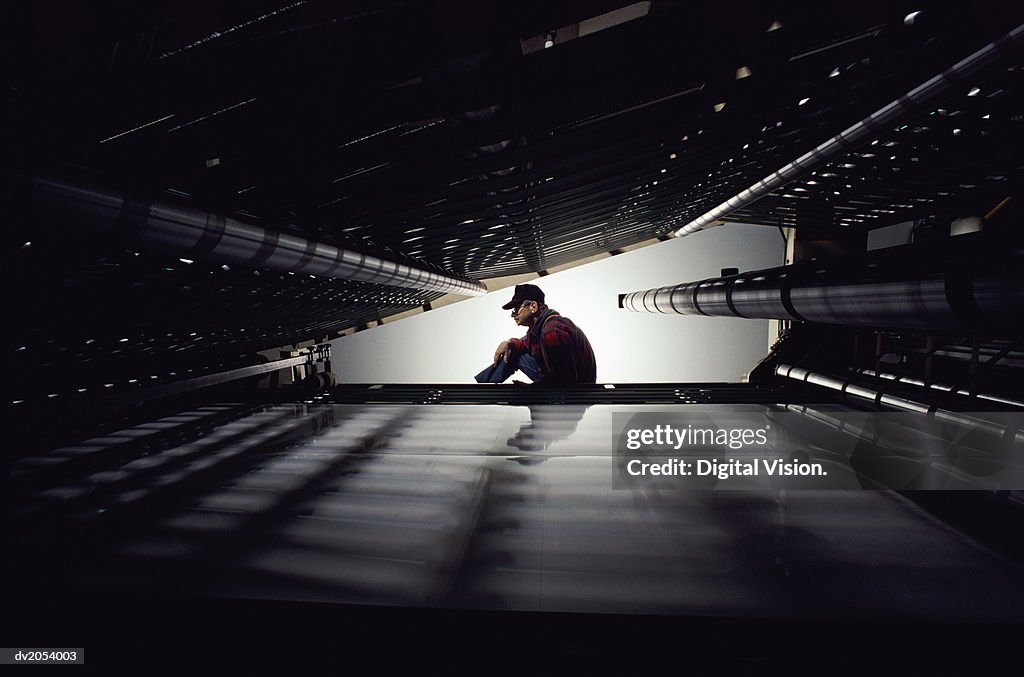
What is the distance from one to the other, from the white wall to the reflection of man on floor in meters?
4.08

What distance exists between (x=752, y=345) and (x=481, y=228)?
6.89m

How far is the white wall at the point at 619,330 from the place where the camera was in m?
7.40

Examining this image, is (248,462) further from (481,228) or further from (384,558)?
(481,228)

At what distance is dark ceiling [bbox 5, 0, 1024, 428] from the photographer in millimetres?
759

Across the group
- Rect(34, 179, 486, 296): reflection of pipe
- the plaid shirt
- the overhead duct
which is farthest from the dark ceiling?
the plaid shirt

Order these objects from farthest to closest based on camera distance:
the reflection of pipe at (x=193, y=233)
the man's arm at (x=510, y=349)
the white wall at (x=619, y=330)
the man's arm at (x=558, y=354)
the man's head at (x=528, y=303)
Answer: the white wall at (x=619, y=330) → the man's arm at (x=510, y=349) → the man's head at (x=528, y=303) → the man's arm at (x=558, y=354) → the reflection of pipe at (x=193, y=233)

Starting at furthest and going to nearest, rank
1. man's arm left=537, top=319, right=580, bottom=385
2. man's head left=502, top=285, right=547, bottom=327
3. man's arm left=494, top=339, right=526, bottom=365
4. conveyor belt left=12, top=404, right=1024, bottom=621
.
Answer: man's arm left=494, top=339, right=526, bottom=365, man's head left=502, top=285, right=547, bottom=327, man's arm left=537, top=319, right=580, bottom=385, conveyor belt left=12, top=404, right=1024, bottom=621

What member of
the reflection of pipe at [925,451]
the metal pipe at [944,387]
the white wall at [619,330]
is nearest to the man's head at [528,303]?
the reflection of pipe at [925,451]

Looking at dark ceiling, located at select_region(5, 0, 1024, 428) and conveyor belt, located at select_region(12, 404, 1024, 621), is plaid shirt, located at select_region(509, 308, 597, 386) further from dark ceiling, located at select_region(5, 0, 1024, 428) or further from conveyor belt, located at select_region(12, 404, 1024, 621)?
conveyor belt, located at select_region(12, 404, 1024, 621)

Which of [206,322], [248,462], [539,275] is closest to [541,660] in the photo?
[248,462]

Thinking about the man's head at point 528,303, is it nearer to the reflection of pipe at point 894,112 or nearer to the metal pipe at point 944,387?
the reflection of pipe at point 894,112

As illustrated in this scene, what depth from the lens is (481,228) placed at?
2402mm

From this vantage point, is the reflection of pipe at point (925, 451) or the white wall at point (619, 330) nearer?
the reflection of pipe at point (925, 451)

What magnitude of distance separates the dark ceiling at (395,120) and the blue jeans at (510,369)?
1.54m
